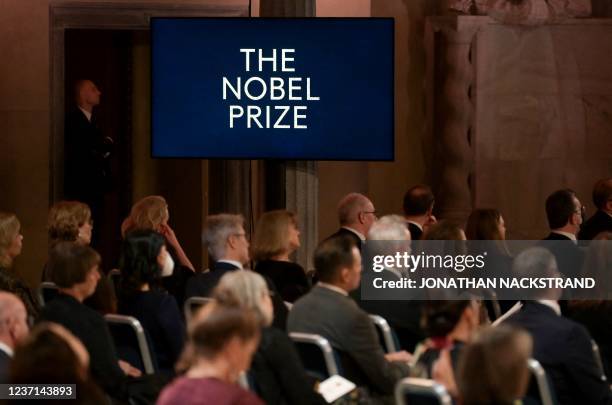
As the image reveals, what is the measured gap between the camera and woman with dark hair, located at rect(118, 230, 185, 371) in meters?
6.10

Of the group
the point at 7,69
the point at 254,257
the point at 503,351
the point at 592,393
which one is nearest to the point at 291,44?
the point at 254,257

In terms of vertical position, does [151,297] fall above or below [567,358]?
above

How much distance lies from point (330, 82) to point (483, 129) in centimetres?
228

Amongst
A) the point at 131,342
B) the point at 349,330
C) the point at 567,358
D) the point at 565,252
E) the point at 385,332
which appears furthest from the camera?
the point at 565,252

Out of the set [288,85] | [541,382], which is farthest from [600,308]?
[288,85]

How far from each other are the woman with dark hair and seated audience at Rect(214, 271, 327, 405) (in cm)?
87

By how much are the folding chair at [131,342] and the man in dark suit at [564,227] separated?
3.14m

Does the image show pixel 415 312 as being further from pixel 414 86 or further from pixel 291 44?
pixel 414 86

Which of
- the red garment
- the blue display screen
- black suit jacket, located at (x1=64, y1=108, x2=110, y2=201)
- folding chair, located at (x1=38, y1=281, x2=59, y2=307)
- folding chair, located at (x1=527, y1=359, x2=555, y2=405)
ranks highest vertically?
the blue display screen

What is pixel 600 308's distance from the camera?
6.32 metres

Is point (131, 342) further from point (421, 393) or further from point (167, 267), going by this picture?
point (421, 393)

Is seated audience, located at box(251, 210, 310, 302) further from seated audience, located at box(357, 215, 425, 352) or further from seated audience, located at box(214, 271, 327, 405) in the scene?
seated audience, located at box(214, 271, 327, 405)

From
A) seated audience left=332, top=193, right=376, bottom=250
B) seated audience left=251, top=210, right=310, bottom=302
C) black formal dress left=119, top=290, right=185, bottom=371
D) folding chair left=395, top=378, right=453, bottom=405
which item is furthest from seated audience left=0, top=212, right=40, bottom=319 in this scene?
folding chair left=395, top=378, right=453, bottom=405

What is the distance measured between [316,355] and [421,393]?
1.39 meters
